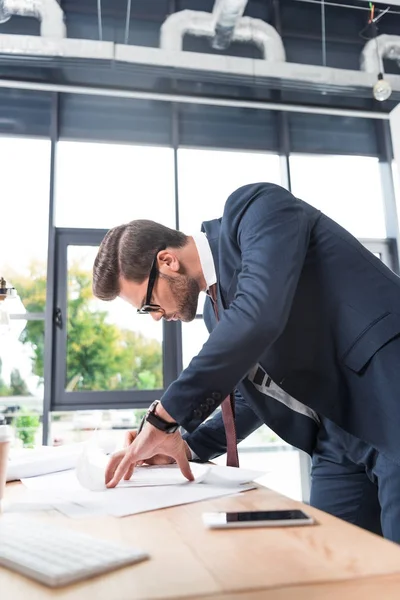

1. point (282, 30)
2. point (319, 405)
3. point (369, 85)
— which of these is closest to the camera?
point (319, 405)

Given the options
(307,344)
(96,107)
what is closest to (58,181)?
(96,107)

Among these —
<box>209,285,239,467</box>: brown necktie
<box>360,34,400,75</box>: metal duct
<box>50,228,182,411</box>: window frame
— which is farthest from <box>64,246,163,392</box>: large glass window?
<box>360,34,400,75</box>: metal duct

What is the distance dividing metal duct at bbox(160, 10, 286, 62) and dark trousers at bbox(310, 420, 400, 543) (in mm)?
2964

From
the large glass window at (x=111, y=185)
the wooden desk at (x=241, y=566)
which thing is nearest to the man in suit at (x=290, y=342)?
the wooden desk at (x=241, y=566)

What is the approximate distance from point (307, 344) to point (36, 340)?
106 inches

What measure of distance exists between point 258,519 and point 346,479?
2.32 feet

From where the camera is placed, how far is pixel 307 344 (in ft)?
3.76

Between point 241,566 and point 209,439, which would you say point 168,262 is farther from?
point 241,566

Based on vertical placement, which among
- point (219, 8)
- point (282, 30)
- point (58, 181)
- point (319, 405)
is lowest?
point (319, 405)

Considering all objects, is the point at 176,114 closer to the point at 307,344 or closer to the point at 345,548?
the point at 307,344

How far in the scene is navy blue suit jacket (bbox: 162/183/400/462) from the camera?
964 millimetres

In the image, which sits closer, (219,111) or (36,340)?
(36,340)

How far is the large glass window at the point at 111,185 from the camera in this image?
3.75m

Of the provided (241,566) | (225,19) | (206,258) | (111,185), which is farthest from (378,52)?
(241,566)
